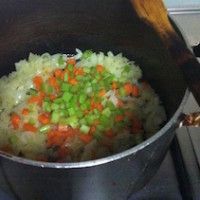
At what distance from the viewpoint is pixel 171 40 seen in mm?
770

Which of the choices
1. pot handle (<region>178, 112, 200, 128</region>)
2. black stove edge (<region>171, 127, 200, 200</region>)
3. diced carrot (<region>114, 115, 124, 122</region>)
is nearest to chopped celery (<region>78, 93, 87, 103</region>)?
diced carrot (<region>114, 115, 124, 122</region>)

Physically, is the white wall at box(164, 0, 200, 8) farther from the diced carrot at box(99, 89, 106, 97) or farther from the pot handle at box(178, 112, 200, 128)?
the pot handle at box(178, 112, 200, 128)

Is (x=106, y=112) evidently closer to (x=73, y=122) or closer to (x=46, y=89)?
(x=73, y=122)

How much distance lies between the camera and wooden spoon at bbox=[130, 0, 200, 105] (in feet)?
2.26

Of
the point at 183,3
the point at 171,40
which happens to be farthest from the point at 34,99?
the point at 183,3

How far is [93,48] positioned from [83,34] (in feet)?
0.20

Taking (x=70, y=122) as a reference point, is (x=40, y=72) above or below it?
Result: above

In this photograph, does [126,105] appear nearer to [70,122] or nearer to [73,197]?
[70,122]

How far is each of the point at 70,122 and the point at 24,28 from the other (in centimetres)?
31

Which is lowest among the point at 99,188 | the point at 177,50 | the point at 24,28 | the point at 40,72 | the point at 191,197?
the point at 191,197

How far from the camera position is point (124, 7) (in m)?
0.99

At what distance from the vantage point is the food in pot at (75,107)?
925 mm

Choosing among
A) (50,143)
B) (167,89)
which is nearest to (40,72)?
(50,143)

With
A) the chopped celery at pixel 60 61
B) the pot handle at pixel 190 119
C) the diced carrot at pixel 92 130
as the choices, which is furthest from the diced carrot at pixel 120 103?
the pot handle at pixel 190 119
